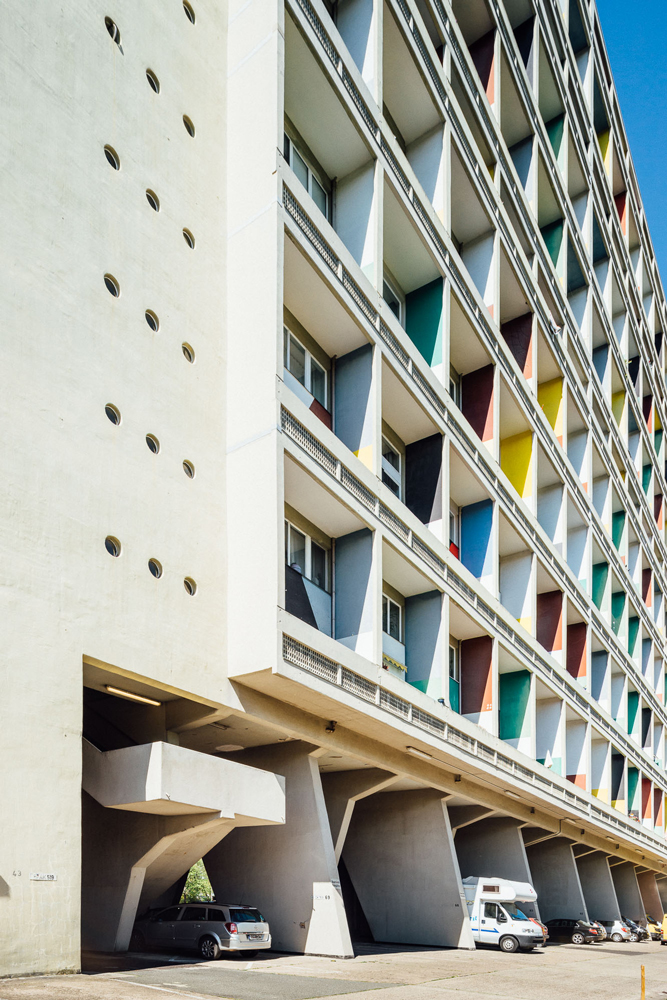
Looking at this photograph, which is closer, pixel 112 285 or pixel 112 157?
pixel 112 285

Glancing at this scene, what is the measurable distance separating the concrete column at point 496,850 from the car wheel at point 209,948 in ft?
57.6

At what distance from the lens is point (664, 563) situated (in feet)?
214

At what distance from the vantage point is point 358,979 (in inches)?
705

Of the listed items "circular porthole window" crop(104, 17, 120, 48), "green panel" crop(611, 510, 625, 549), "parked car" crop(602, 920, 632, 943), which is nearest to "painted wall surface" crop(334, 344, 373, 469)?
"circular porthole window" crop(104, 17, 120, 48)

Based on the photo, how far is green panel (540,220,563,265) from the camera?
42.9 m

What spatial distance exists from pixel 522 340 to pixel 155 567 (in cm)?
2268

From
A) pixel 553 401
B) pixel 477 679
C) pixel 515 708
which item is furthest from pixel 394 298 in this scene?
pixel 515 708

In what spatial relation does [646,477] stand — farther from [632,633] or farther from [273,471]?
[273,471]

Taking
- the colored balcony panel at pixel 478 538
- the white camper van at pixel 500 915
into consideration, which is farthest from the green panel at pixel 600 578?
the white camper van at pixel 500 915

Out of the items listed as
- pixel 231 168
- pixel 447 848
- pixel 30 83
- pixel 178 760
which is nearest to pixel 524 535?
pixel 447 848

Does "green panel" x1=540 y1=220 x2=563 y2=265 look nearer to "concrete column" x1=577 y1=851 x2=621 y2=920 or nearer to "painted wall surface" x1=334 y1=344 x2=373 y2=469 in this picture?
"painted wall surface" x1=334 y1=344 x2=373 y2=469

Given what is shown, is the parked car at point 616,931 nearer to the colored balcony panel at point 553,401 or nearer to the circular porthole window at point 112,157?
the colored balcony panel at point 553,401

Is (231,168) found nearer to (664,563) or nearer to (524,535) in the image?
(524,535)

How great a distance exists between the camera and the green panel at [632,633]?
54.2m
